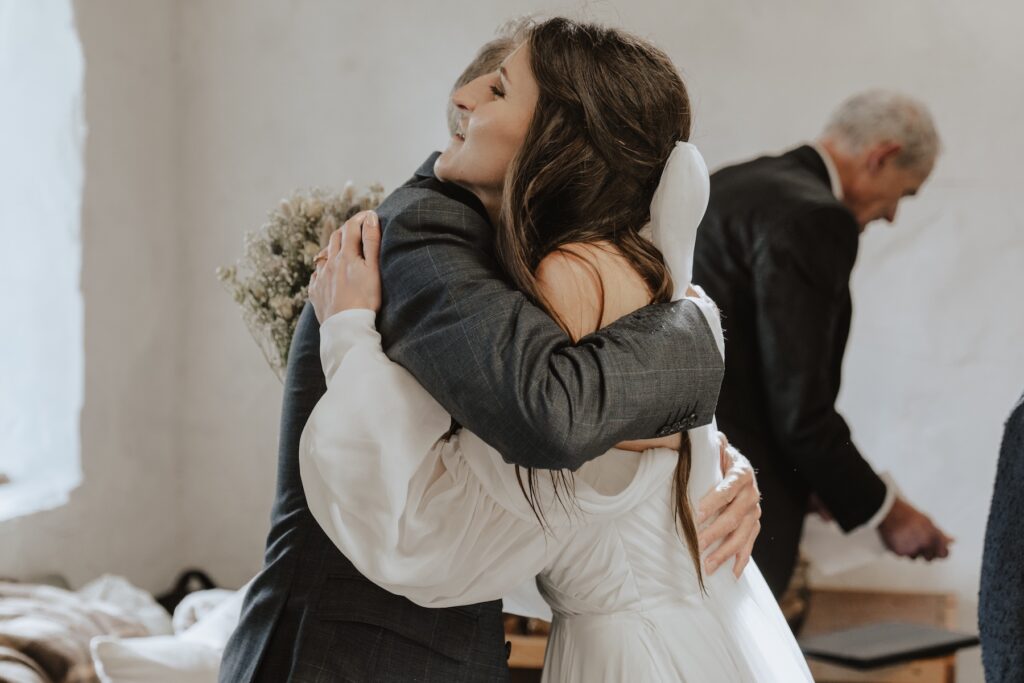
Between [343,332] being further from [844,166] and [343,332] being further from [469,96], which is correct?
[844,166]

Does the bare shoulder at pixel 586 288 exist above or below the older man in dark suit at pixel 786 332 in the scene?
above

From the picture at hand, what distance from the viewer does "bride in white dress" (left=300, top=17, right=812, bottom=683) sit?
4.02 feet

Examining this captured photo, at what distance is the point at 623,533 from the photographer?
1383 millimetres

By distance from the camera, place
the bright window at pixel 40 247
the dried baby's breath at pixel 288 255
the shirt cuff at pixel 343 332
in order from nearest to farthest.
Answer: the shirt cuff at pixel 343 332 < the dried baby's breath at pixel 288 255 < the bright window at pixel 40 247

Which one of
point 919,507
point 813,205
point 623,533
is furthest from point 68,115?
point 919,507

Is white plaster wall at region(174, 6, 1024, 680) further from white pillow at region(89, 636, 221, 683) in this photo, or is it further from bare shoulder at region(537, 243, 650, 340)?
bare shoulder at region(537, 243, 650, 340)

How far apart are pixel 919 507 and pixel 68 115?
2584 mm

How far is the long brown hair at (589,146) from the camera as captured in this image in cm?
131

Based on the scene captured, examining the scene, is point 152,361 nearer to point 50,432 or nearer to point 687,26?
point 50,432

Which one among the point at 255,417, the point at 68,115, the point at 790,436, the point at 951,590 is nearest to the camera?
the point at 790,436

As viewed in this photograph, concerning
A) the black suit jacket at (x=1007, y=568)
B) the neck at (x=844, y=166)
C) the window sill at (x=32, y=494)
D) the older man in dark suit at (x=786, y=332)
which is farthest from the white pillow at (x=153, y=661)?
the neck at (x=844, y=166)

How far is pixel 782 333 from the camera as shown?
2633 millimetres

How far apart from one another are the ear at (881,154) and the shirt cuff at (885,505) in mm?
842

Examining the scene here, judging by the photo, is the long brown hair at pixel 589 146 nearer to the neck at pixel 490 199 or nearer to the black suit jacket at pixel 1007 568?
the neck at pixel 490 199
